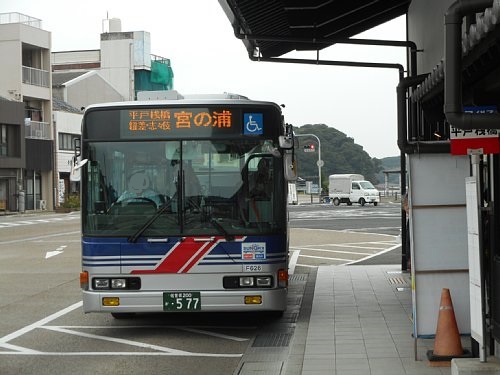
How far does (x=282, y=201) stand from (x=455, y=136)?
373cm

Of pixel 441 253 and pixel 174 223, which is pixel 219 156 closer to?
pixel 174 223

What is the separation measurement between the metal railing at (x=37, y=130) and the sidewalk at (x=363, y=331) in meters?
46.8

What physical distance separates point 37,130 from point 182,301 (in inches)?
2085

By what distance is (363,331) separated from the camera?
9953 mm

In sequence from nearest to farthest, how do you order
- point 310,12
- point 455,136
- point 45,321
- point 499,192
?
1. point 455,136
2. point 499,192
3. point 45,321
4. point 310,12

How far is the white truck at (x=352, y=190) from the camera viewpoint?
213ft

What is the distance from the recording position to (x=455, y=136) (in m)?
6.54

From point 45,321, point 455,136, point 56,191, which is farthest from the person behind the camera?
point 56,191

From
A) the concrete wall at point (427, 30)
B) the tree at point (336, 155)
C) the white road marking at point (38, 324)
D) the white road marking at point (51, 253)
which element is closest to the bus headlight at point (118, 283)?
the white road marking at point (38, 324)

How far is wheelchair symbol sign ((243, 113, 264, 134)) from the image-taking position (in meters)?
10.0

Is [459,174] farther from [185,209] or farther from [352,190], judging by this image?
[352,190]

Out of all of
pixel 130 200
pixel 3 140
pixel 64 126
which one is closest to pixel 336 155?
pixel 64 126

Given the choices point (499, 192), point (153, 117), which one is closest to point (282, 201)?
point (153, 117)

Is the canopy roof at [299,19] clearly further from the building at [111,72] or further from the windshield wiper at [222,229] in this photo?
the building at [111,72]
